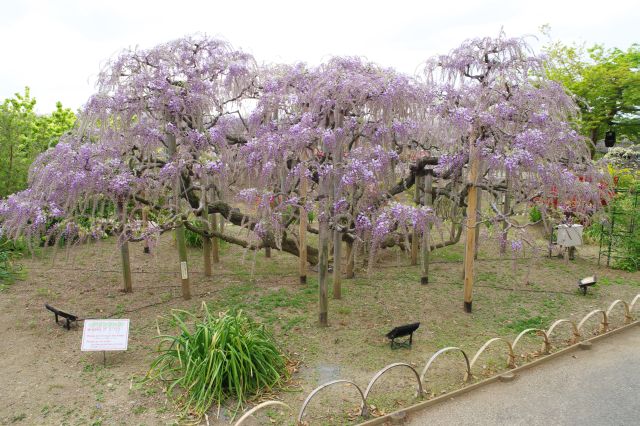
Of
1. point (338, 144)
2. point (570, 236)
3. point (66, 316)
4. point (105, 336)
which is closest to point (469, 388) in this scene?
point (338, 144)

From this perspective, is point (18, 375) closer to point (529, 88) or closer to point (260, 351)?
point (260, 351)

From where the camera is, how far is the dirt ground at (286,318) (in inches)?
159

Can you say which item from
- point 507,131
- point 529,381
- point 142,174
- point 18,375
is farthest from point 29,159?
point 529,381

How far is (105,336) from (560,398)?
175 inches

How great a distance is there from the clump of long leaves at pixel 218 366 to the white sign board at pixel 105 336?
440mm

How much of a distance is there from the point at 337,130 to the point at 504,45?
2.62 metres

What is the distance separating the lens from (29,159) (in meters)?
10.1

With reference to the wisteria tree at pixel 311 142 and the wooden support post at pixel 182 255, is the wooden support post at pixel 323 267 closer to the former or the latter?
the wisteria tree at pixel 311 142

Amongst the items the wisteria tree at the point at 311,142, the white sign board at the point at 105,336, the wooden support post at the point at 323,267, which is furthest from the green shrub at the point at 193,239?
the white sign board at the point at 105,336

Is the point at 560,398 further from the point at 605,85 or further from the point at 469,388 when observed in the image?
the point at 605,85

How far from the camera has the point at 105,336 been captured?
4.55 metres

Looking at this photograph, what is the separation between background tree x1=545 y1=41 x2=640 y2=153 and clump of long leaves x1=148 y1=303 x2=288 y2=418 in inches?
628

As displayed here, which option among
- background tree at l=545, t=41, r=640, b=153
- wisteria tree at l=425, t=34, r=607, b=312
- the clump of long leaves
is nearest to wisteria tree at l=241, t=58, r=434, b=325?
wisteria tree at l=425, t=34, r=607, b=312

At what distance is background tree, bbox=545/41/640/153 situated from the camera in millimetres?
16703
